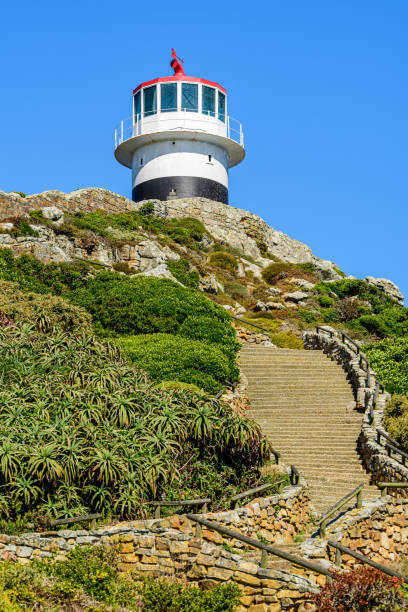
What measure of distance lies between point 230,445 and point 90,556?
17.1ft

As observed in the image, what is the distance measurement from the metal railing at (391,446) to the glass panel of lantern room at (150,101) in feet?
109

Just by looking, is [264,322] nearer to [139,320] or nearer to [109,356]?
[139,320]

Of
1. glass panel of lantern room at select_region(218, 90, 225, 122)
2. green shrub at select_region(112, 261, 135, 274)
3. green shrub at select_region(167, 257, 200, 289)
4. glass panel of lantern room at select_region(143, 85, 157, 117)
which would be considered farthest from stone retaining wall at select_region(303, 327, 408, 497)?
glass panel of lantern room at select_region(143, 85, 157, 117)

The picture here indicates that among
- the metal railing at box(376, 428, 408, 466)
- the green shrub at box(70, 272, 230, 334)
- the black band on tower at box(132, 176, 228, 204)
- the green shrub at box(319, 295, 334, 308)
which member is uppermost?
the black band on tower at box(132, 176, 228, 204)

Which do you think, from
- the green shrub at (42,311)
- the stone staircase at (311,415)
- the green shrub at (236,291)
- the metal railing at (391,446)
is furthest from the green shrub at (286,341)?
the metal railing at (391,446)

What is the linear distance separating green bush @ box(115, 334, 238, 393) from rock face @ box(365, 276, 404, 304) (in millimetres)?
20308

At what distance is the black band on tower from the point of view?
157 feet

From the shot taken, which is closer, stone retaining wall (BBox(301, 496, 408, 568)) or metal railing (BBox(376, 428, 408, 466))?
stone retaining wall (BBox(301, 496, 408, 568))

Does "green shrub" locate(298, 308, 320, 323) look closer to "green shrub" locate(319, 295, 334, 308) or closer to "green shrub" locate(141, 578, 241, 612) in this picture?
"green shrub" locate(319, 295, 334, 308)

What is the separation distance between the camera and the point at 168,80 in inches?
1882

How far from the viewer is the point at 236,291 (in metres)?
38.2

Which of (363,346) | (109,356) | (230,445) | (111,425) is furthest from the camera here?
(363,346)

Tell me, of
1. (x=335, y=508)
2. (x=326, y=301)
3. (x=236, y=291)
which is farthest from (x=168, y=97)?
(x=335, y=508)

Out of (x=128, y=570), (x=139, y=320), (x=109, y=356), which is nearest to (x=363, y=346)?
(x=139, y=320)
